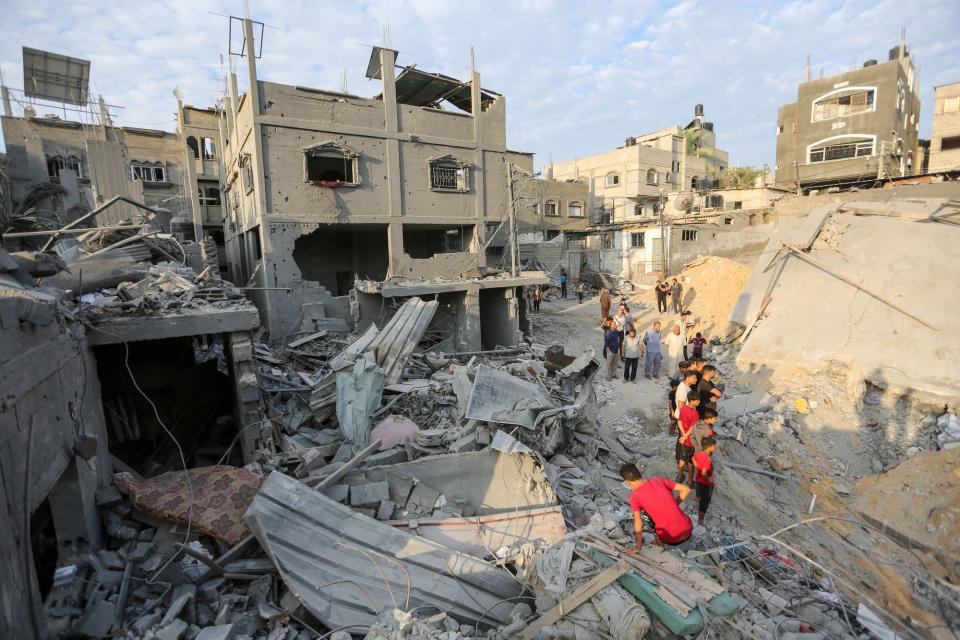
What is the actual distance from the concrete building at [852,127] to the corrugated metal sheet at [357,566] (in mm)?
28308

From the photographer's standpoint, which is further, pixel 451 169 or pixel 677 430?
pixel 451 169

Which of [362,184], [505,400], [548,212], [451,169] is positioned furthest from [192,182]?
[505,400]

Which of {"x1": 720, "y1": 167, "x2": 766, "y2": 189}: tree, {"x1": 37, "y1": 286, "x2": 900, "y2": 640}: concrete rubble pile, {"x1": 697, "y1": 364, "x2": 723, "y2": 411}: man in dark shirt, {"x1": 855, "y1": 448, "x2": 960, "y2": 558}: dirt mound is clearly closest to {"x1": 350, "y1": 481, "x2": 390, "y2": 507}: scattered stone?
{"x1": 37, "y1": 286, "x2": 900, "y2": 640}: concrete rubble pile

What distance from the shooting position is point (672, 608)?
3.99 m

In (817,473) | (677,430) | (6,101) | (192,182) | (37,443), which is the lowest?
(817,473)

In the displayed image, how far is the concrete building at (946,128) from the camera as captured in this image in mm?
24734

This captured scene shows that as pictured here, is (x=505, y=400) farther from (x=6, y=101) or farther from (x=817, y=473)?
(x=6, y=101)

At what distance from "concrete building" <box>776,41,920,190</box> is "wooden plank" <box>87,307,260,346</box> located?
92.8ft

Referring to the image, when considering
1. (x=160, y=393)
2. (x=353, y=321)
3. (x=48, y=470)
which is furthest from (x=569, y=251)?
(x=48, y=470)

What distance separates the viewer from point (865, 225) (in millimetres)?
12859

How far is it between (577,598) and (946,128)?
34.9m

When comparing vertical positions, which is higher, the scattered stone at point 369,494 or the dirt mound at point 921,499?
the scattered stone at point 369,494

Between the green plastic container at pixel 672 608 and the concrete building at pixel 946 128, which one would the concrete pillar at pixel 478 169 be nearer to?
the green plastic container at pixel 672 608

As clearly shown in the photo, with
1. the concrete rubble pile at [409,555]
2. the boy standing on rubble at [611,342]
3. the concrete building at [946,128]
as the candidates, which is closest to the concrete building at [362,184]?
the boy standing on rubble at [611,342]
